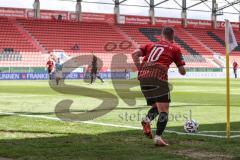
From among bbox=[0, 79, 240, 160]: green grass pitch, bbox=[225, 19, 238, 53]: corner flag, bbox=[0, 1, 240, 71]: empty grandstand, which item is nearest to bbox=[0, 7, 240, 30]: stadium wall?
bbox=[0, 1, 240, 71]: empty grandstand

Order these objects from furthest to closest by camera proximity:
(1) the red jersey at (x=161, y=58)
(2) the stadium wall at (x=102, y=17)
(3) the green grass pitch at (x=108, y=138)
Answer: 1. (2) the stadium wall at (x=102, y=17)
2. (1) the red jersey at (x=161, y=58)
3. (3) the green grass pitch at (x=108, y=138)

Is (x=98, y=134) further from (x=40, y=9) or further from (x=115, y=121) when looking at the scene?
(x=40, y=9)

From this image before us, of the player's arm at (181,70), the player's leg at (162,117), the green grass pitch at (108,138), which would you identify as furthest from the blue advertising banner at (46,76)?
the player's arm at (181,70)

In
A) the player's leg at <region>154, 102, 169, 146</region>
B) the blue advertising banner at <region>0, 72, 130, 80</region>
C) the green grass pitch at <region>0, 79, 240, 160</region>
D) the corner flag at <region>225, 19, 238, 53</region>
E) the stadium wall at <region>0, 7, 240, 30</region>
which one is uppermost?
the stadium wall at <region>0, 7, 240, 30</region>

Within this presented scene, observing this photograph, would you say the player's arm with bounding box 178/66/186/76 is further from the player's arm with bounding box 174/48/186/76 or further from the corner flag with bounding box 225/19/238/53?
the corner flag with bounding box 225/19/238/53

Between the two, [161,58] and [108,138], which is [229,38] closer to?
[161,58]

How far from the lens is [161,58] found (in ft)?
30.7

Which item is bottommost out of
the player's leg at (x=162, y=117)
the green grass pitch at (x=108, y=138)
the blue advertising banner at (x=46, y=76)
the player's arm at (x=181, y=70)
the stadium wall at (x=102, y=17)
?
the blue advertising banner at (x=46, y=76)

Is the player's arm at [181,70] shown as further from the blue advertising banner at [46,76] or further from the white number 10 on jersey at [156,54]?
the blue advertising banner at [46,76]

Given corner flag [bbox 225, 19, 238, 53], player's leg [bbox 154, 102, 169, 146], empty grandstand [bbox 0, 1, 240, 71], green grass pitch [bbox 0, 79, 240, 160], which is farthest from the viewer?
empty grandstand [bbox 0, 1, 240, 71]

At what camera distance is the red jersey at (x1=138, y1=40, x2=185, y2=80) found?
9344 millimetres

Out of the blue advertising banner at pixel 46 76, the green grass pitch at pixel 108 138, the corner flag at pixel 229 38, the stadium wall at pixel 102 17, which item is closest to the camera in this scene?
the green grass pitch at pixel 108 138

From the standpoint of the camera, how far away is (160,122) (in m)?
9.29

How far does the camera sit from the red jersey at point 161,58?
934 centimetres
